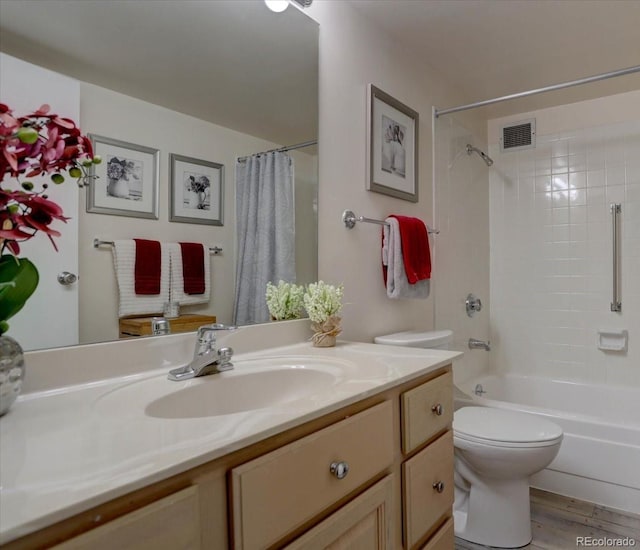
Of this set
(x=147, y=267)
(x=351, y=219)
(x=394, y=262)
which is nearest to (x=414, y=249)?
(x=394, y=262)

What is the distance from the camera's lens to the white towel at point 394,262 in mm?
1951

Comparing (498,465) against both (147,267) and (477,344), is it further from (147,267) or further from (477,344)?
(147,267)

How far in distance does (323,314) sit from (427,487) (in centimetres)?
61

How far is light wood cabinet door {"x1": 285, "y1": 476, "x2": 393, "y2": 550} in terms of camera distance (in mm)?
826

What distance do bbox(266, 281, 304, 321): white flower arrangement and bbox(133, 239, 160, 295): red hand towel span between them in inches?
16.8

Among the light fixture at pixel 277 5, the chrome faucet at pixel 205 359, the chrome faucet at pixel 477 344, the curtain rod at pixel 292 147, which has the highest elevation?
the light fixture at pixel 277 5

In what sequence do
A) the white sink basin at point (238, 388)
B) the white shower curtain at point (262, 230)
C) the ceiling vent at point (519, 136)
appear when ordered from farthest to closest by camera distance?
the ceiling vent at point (519, 136) < the white shower curtain at point (262, 230) < the white sink basin at point (238, 388)

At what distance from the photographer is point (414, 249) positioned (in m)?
2.03

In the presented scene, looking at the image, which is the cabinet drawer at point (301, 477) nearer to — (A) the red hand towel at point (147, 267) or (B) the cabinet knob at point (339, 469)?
(B) the cabinet knob at point (339, 469)

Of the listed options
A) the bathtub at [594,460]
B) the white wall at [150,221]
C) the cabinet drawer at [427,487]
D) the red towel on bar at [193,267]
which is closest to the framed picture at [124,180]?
the white wall at [150,221]

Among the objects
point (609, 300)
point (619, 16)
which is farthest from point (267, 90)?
point (609, 300)

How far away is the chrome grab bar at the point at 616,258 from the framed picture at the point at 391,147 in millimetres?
1408

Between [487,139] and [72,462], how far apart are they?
10.8 feet

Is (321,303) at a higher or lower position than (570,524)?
higher
